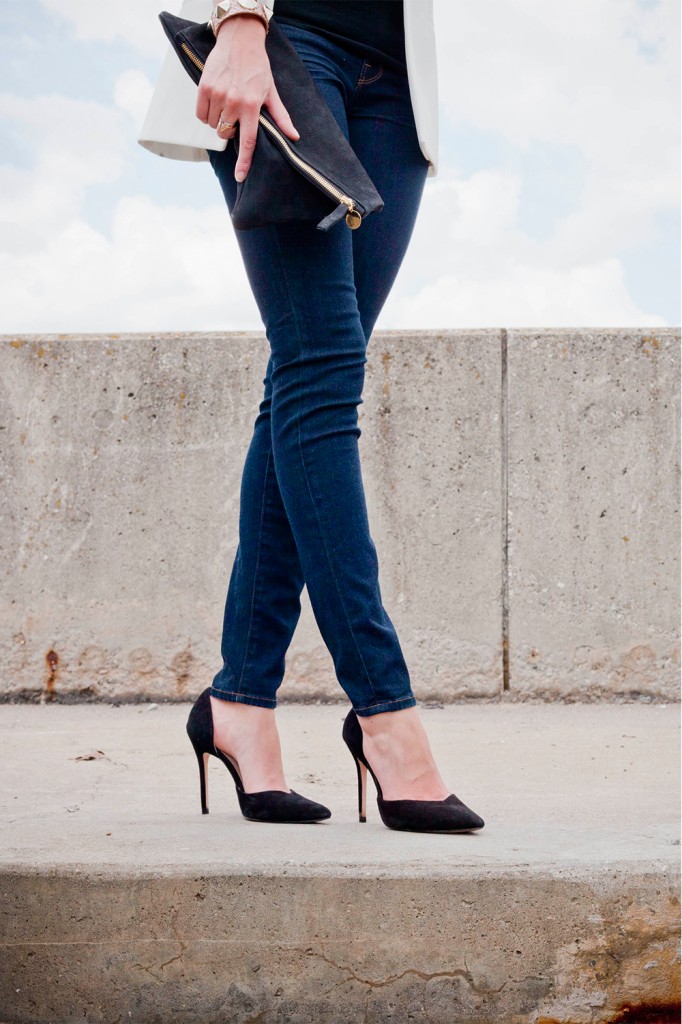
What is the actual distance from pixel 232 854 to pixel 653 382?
2.40m

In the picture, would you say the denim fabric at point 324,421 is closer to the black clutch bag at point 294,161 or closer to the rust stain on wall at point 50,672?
the black clutch bag at point 294,161

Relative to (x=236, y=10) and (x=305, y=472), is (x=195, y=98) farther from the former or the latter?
(x=305, y=472)

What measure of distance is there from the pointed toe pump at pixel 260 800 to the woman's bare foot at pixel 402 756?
6.4 inches

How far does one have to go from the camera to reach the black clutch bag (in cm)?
141

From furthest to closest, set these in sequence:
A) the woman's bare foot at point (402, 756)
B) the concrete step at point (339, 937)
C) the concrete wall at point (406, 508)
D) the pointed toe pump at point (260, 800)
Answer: the concrete wall at point (406, 508)
the pointed toe pump at point (260, 800)
the woman's bare foot at point (402, 756)
the concrete step at point (339, 937)

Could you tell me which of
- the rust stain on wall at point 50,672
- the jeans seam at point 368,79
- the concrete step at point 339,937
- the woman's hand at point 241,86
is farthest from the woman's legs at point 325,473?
the rust stain on wall at point 50,672

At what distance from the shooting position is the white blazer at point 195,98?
1569 millimetres

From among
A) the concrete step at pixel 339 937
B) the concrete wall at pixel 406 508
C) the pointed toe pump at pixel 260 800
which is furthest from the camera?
the concrete wall at pixel 406 508

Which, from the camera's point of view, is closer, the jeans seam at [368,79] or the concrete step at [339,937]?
the concrete step at [339,937]

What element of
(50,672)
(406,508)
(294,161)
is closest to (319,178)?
(294,161)

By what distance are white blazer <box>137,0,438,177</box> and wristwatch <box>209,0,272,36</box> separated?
0.09 metres

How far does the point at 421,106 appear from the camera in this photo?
1.60 metres

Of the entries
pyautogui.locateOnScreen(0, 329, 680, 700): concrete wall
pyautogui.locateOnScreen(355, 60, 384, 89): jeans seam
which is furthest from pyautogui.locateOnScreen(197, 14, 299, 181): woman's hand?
pyautogui.locateOnScreen(0, 329, 680, 700): concrete wall

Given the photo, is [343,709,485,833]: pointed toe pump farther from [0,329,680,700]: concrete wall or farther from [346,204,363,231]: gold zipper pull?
[0,329,680,700]: concrete wall
